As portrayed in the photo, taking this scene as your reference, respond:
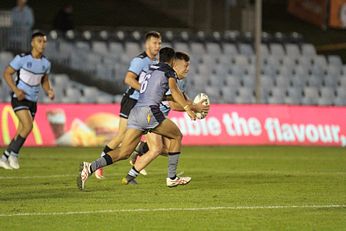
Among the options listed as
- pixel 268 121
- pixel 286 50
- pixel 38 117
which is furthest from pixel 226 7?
pixel 38 117

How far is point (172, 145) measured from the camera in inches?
600

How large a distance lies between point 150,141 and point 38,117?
432 inches

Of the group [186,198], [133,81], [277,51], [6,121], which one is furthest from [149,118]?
[277,51]

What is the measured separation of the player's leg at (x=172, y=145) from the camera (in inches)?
587

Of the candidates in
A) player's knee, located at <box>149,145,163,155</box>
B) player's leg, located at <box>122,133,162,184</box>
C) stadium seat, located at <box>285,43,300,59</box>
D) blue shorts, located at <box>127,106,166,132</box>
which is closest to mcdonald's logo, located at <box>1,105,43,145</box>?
player's leg, located at <box>122,133,162,184</box>

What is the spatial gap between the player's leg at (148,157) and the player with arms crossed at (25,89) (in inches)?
144

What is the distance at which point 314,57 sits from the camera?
3688 cm

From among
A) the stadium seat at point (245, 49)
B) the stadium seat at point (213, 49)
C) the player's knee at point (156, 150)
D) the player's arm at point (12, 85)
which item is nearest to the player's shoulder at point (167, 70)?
the player's knee at point (156, 150)

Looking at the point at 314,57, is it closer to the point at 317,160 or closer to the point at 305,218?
the point at 317,160

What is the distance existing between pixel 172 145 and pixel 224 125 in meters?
12.9

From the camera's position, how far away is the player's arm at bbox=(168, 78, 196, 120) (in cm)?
1458

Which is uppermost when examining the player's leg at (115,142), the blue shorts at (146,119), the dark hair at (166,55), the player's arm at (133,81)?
the dark hair at (166,55)

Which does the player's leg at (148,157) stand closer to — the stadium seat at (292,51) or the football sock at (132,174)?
the football sock at (132,174)

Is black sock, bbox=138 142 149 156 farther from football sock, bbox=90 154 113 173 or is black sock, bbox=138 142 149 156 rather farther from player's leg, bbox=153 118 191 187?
football sock, bbox=90 154 113 173
